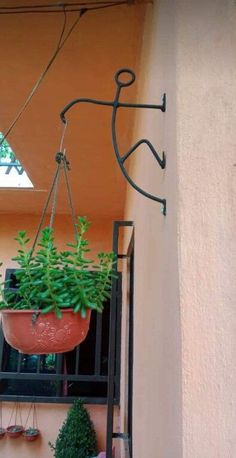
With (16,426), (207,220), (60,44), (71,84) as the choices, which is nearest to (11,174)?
(71,84)

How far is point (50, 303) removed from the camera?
30.1 inches

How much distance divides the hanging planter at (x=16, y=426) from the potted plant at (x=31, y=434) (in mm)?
53

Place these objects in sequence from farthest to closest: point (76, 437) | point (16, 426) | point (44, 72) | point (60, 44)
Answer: point (16, 426), point (76, 437), point (44, 72), point (60, 44)

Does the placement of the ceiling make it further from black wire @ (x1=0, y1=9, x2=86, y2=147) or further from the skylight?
the skylight

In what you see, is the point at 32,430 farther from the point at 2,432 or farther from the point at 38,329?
the point at 38,329

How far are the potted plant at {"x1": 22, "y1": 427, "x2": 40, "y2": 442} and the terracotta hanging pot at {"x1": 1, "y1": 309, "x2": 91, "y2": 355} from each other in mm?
2897

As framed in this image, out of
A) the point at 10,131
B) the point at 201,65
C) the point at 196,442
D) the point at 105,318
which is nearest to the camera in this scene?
the point at 196,442

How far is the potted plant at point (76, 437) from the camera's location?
114 inches

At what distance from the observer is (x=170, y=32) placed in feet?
2.52

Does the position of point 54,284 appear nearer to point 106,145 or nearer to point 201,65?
point 201,65

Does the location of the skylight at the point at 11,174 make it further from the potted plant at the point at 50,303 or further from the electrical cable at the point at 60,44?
the potted plant at the point at 50,303

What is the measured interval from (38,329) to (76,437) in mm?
2714

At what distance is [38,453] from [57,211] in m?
2.34

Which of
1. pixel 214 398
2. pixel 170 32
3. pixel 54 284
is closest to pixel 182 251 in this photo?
pixel 214 398
